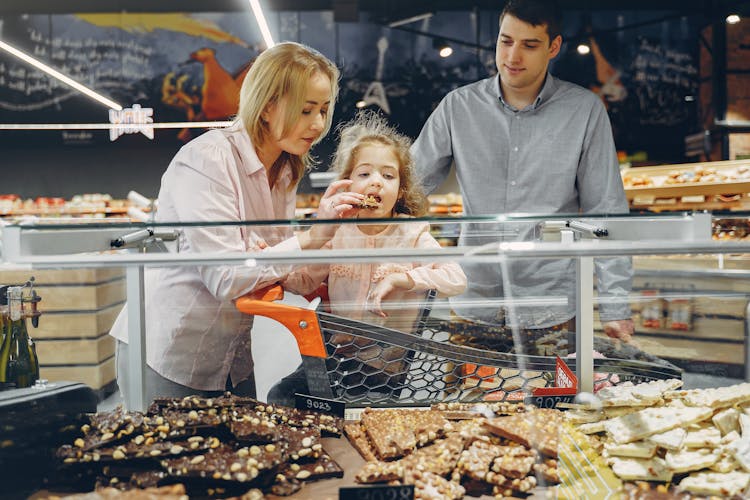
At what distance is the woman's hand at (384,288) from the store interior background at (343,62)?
2.94 m

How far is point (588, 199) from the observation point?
7.70 ft

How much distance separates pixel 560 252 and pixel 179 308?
815 mm

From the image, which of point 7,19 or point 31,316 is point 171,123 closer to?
point 7,19

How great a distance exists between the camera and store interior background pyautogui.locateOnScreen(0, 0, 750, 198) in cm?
423

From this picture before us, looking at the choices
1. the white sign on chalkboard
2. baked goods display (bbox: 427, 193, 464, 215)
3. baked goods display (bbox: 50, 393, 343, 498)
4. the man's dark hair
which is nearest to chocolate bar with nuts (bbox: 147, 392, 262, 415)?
baked goods display (bbox: 50, 393, 343, 498)

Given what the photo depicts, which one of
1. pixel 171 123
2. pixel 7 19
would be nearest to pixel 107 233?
pixel 171 123

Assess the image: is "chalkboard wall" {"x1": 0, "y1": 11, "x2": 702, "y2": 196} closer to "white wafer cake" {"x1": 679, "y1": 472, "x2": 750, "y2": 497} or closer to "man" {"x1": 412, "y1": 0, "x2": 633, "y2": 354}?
"man" {"x1": 412, "y1": 0, "x2": 633, "y2": 354}

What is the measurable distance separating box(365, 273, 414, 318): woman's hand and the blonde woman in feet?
0.63

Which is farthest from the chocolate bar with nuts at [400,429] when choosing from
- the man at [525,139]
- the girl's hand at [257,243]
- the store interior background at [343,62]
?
the store interior background at [343,62]

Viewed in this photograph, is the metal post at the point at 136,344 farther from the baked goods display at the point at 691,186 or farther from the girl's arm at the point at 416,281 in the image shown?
the baked goods display at the point at 691,186

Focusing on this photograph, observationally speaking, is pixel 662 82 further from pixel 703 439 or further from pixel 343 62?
pixel 703 439

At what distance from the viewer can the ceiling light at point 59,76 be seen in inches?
173

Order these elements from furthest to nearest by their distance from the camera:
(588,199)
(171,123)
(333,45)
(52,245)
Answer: (333,45), (171,123), (588,199), (52,245)

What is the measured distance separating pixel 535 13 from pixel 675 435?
6.44 feet
